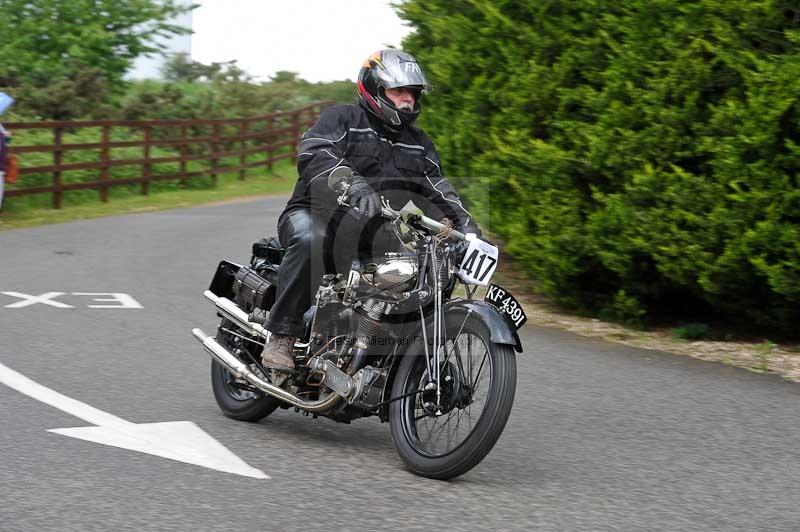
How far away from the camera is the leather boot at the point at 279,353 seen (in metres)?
6.20

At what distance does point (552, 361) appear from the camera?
8711 millimetres

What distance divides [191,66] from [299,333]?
34.8 m

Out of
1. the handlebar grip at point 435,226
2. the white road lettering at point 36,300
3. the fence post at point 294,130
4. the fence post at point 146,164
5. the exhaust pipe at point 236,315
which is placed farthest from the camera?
the fence post at point 294,130

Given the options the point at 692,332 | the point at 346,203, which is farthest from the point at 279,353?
the point at 692,332

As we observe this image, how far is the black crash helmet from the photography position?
582cm

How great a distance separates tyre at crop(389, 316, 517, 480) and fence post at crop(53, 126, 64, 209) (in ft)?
55.0

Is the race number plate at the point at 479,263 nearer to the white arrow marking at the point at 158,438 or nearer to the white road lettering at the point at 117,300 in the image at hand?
the white arrow marking at the point at 158,438

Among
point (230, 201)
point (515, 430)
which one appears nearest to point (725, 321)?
point (515, 430)

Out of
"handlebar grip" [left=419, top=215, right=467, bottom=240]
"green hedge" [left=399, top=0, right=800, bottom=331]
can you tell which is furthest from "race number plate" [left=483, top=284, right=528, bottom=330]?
"green hedge" [left=399, top=0, right=800, bottom=331]

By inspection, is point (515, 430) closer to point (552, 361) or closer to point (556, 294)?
point (552, 361)

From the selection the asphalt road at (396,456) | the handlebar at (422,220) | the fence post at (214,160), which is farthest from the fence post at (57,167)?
the handlebar at (422,220)

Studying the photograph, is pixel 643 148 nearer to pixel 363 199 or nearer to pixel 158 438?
pixel 363 199

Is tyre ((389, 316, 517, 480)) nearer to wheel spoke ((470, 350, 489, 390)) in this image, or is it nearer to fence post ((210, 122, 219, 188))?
wheel spoke ((470, 350, 489, 390))

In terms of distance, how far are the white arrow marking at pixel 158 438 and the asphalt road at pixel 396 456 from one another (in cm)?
9
